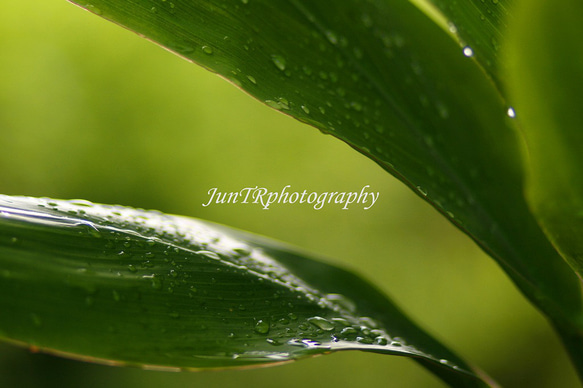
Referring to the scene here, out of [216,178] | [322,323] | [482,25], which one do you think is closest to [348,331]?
[322,323]

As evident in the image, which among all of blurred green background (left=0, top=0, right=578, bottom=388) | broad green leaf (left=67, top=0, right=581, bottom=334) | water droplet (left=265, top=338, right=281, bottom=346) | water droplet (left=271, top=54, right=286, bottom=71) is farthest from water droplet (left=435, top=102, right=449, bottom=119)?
blurred green background (left=0, top=0, right=578, bottom=388)

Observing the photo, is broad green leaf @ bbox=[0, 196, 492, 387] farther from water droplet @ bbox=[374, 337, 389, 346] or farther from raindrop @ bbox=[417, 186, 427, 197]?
raindrop @ bbox=[417, 186, 427, 197]

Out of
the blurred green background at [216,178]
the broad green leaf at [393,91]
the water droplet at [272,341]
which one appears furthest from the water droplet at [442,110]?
the blurred green background at [216,178]

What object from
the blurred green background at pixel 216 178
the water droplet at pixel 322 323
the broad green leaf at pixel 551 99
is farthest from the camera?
the blurred green background at pixel 216 178

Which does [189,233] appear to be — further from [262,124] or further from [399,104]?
[262,124]

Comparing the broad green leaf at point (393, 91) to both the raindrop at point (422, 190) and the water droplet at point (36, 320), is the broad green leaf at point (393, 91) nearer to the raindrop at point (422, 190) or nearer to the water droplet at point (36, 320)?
the raindrop at point (422, 190)

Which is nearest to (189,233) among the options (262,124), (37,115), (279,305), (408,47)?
(279,305)
